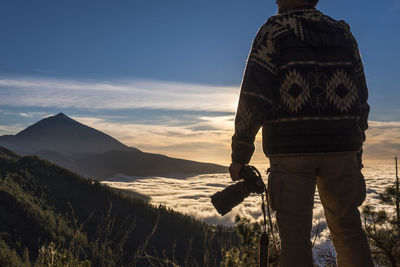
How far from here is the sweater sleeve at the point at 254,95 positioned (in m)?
2.61

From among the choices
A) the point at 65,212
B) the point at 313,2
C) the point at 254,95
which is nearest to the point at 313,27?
the point at 313,2

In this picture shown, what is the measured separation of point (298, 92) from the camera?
2578mm

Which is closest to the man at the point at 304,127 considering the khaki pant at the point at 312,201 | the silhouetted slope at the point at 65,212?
the khaki pant at the point at 312,201

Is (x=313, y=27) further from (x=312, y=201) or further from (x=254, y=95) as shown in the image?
(x=312, y=201)

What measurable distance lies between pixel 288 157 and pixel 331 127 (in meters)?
0.33

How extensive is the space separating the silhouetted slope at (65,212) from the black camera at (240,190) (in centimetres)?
4707

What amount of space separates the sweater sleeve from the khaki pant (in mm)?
221

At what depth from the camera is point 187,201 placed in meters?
148

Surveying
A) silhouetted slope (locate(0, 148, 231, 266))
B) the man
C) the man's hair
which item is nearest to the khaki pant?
the man

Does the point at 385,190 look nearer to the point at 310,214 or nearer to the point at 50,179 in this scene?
the point at 310,214

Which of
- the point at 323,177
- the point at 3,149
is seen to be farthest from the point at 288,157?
the point at 3,149

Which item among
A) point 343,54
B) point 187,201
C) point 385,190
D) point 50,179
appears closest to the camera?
point 343,54

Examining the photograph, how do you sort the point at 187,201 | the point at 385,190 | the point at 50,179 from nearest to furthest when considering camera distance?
1. the point at 385,190
2. the point at 50,179
3. the point at 187,201

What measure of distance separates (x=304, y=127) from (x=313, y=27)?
2.19ft
